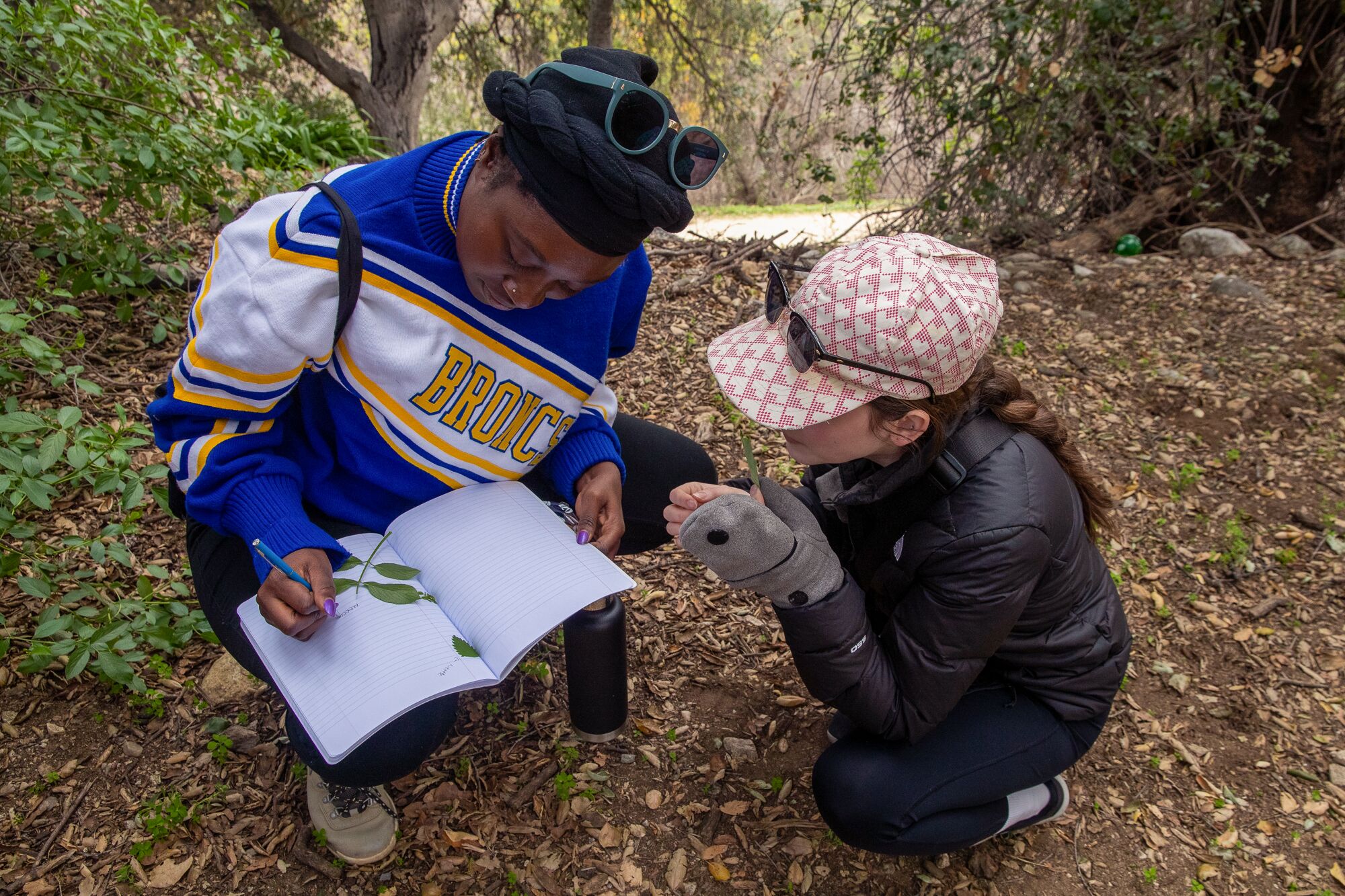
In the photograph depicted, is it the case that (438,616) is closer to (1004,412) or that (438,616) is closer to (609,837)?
(609,837)

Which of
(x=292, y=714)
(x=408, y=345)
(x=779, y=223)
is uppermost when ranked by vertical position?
(x=408, y=345)

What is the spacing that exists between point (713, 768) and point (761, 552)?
819 millimetres

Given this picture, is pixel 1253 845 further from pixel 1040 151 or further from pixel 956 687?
pixel 1040 151

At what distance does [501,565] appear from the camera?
1643mm

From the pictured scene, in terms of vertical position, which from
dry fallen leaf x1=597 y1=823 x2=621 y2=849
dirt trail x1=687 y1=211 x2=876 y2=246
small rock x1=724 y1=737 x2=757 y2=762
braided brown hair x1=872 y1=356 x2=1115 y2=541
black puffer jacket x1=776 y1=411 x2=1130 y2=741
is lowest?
dirt trail x1=687 y1=211 x2=876 y2=246

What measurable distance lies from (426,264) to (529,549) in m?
0.61

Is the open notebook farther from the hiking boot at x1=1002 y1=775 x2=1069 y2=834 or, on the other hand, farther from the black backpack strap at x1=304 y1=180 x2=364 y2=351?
the hiking boot at x1=1002 y1=775 x2=1069 y2=834

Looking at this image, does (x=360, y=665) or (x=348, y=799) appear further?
(x=348, y=799)

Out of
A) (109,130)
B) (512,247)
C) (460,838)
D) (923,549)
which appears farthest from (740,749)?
(109,130)

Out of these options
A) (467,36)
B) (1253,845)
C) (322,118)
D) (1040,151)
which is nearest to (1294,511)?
(1253,845)

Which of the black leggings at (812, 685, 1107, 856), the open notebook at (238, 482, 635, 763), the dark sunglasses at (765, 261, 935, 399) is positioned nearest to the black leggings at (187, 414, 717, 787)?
the open notebook at (238, 482, 635, 763)

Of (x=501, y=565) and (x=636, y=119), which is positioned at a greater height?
(x=636, y=119)

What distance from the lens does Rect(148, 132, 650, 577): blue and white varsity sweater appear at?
4.74 ft

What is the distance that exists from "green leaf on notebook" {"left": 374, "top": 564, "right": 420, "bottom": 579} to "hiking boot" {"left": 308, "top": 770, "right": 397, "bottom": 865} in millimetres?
500
